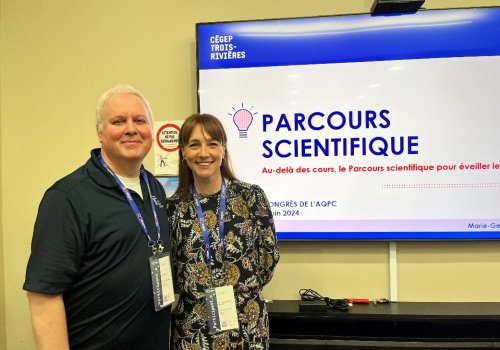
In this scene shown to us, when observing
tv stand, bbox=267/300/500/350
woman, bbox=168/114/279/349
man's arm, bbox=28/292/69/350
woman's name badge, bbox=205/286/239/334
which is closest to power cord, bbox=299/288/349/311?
tv stand, bbox=267/300/500/350

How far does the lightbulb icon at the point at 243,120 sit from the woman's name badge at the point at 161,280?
1.04m

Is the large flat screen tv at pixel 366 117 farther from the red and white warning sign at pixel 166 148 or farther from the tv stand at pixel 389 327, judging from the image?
the tv stand at pixel 389 327

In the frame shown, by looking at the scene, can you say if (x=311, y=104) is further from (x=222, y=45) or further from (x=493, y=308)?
(x=493, y=308)

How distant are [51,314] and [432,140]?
1.97 metres

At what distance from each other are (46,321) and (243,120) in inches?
56.9

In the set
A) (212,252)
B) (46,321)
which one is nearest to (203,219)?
(212,252)

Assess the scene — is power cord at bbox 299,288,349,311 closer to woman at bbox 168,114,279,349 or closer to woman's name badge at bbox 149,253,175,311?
woman at bbox 168,114,279,349

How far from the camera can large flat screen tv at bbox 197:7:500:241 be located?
208 cm

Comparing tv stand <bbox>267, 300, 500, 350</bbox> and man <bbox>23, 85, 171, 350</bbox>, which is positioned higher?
man <bbox>23, 85, 171, 350</bbox>

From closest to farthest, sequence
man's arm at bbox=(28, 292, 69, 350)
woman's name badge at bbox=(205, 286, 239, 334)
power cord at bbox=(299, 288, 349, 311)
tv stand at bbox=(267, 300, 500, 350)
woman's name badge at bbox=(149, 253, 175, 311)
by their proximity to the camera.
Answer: man's arm at bbox=(28, 292, 69, 350) < woman's name badge at bbox=(149, 253, 175, 311) < woman's name badge at bbox=(205, 286, 239, 334) < tv stand at bbox=(267, 300, 500, 350) < power cord at bbox=(299, 288, 349, 311)

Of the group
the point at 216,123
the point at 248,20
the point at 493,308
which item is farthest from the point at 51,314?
the point at 493,308

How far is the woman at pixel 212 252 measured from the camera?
1.40 metres

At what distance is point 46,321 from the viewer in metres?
1.09

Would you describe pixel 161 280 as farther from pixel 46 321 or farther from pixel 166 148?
pixel 166 148
